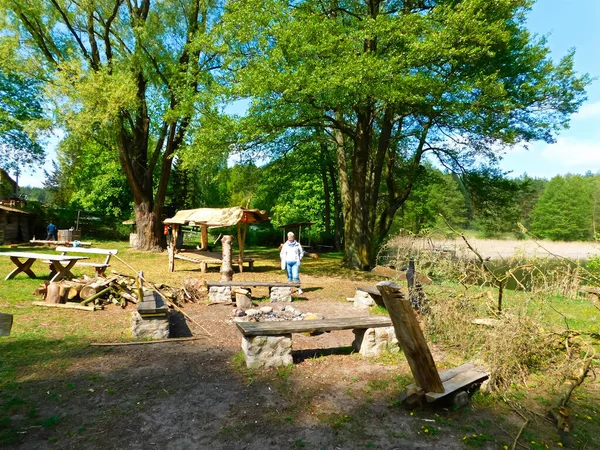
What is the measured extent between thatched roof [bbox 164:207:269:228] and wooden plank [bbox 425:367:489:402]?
33.1 ft

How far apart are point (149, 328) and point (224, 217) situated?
8.30 meters

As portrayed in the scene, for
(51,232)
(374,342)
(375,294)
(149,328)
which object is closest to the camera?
(374,342)

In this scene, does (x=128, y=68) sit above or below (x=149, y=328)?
above

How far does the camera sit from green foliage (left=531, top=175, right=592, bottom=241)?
4619 centimetres

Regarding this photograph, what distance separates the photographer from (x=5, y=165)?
27.3 meters

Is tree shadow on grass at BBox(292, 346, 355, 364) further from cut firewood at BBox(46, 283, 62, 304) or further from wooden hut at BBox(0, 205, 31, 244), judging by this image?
wooden hut at BBox(0, 205, 31, 244)

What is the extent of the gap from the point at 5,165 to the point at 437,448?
33.7 meters

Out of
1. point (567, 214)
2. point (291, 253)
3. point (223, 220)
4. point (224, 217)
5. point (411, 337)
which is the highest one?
point (567, 214)

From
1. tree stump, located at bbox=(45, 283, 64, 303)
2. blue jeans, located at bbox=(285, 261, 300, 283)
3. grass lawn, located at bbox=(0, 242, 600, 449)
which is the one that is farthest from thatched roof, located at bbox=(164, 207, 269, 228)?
grass lawn, located at bbox=(0, 242, 600, 449)

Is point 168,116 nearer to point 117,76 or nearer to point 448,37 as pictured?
point 117,76

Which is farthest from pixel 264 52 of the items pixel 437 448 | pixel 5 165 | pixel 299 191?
pixel 5 165

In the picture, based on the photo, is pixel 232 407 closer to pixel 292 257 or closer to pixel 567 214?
pixel 292 257

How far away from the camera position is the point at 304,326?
5102mm

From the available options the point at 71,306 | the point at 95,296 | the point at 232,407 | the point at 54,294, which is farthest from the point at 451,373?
the point at 54,294
